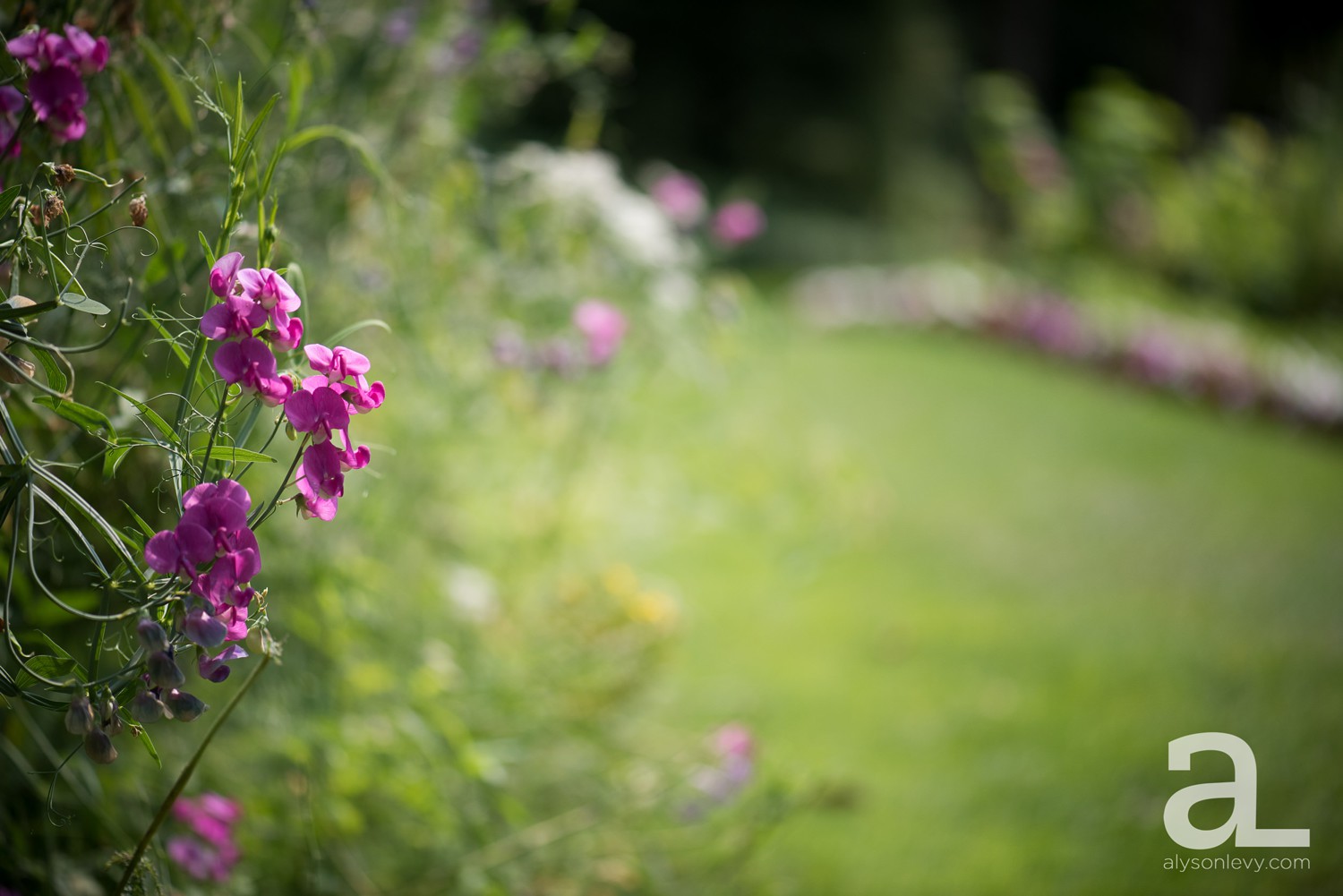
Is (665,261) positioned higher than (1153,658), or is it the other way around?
(665,261)

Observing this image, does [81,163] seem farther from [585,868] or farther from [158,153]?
[585,868]

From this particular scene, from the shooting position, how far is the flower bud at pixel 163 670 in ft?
1.72

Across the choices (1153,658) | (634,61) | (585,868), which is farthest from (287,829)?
(634,61)

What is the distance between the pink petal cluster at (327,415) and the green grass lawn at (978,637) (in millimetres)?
1001

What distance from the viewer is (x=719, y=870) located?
1.46 meters

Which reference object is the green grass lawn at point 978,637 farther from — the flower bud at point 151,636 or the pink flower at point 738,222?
the flower bud at point 151,636

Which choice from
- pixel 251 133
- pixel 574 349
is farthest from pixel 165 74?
pixel 574 349

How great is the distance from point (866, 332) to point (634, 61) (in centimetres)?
804

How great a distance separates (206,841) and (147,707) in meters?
0.61

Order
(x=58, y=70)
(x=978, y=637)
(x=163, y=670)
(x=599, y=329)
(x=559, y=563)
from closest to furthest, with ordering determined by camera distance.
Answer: (x=163, y=670)
(x=58, y=70)
(x=599, y=329)
(x=559, y=563)
(x=978, y=637)

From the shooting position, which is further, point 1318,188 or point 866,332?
point 866,332

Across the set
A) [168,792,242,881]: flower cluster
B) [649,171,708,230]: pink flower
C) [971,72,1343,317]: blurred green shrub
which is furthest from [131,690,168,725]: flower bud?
[971,72,1343,317]: blurred green shrub

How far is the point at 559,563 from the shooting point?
203cm

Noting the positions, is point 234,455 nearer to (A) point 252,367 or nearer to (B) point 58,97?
(A) point 252,367
